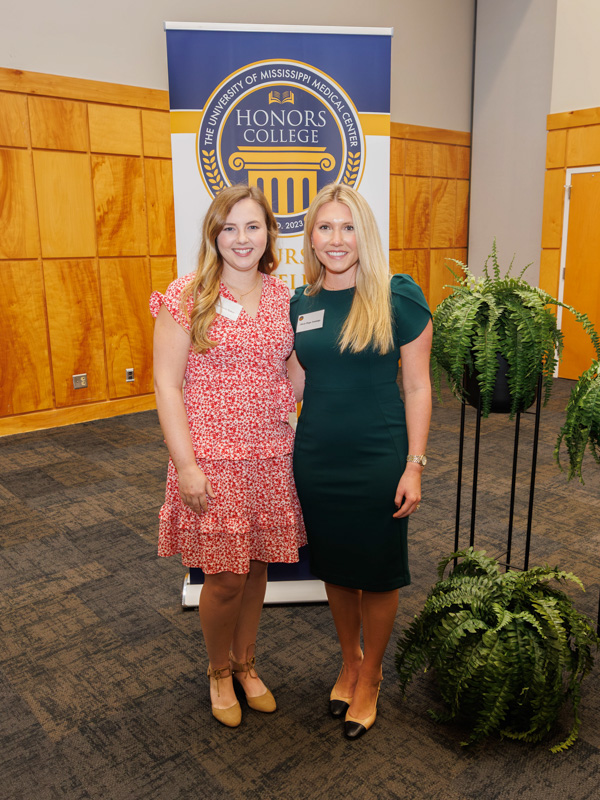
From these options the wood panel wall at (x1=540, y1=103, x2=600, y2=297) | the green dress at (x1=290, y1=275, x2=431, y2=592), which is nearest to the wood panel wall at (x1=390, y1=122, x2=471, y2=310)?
the wood panel wall at (x1=540, y1=103, x2=600, y2=297)

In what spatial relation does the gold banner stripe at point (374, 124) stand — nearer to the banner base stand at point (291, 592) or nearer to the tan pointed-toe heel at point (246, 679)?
the banner base stand at point (291, 592)

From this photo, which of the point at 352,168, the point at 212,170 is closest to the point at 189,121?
the point at 212,170

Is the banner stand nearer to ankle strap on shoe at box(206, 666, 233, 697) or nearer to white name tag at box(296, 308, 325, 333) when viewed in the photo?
ankle strap on shoe at box(206, 666, 233, 697)

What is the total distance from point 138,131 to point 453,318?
4660 mm

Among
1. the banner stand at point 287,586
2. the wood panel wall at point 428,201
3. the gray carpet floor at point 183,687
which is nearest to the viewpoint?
the gray carpet floor at point 183,687

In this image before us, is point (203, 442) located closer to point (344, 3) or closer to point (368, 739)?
point (368, 739)

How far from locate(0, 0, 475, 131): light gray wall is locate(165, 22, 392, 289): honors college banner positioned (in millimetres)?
3384

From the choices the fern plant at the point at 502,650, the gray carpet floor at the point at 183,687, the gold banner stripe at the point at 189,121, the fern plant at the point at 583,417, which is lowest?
the gray carpet floor at the point at 183,687

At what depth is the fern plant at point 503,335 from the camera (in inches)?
73.6

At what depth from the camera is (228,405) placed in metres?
1.77

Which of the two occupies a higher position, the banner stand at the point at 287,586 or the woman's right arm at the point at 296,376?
the woman's right arm at the point at 296,376

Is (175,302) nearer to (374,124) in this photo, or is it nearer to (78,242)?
(374,124)

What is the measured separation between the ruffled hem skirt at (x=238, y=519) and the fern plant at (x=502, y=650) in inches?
19.1

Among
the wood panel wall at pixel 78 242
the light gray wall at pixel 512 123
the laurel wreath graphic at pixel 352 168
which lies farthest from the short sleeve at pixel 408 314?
the light gray wall at pixel 512 123
